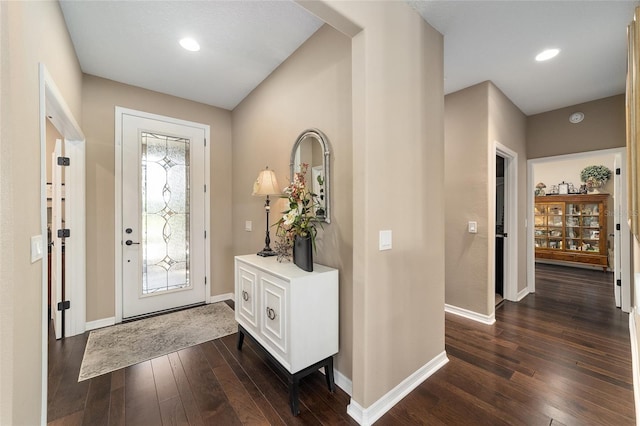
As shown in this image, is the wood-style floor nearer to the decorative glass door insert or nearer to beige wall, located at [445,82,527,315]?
beige wall, located at [445,82,527,315]

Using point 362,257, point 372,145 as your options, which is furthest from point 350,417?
point 372,145

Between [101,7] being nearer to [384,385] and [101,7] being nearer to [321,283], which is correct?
[321,283]

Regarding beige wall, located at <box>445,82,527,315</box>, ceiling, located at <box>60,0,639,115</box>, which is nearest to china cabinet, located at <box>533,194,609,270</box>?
ceiling, located at <box>60,0,639,115</box>

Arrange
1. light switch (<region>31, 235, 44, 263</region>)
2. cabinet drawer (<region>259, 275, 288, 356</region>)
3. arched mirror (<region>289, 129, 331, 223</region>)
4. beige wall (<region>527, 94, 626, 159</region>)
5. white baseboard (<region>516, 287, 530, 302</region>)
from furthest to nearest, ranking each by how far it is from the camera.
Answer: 1. white baseboard (<region>516, 287, 530, 302</region>)
2. beige wall (<region>527, 94, 626, 159</region>)
3. arched mirror (<region>289, 129, 331, 223</region>)
4. cabinet drawer (<region>259, 275, 288, 356</region>)
5. light switch (<region>31, 235, 44, 263</region>)

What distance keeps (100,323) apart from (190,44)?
10.00ft

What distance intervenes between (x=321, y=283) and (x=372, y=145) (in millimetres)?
983

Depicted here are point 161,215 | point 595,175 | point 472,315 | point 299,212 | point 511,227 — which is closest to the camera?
point 299,212

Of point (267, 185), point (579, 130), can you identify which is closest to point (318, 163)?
point (267, 185)

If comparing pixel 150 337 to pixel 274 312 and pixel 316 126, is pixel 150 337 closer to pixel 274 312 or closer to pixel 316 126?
pixel 274 312

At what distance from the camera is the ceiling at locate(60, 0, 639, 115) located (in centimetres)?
196

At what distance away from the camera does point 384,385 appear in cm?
173

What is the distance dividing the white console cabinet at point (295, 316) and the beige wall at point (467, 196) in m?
2.01

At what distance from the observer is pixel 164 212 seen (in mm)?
3326

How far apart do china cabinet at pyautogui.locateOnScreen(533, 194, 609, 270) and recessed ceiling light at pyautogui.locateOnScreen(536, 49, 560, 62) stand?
14.8 feet
